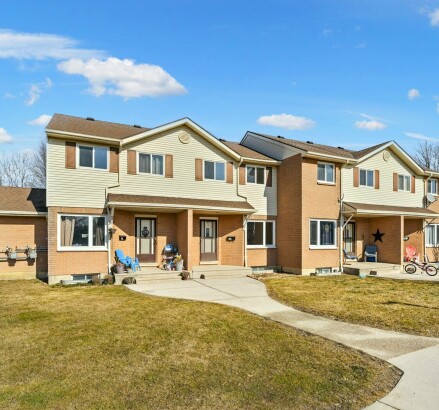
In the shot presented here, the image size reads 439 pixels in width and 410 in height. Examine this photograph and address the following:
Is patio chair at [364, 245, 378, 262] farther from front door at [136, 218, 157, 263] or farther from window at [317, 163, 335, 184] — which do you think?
front door at [136, 218, 157, 263]

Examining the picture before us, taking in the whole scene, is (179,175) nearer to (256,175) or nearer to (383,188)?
(256,175)

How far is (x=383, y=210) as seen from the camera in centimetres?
1898

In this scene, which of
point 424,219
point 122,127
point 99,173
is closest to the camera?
point 99,173

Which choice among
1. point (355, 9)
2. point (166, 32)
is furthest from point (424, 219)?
point (166, 32)

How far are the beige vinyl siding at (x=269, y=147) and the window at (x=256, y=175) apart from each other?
1.24 m

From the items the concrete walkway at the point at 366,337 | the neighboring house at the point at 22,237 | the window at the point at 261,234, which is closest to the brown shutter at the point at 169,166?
the window at the point at 261,234

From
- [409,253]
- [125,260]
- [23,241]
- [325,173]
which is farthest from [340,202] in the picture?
[23,241]

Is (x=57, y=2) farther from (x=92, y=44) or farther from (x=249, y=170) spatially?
(x=249, y=170)

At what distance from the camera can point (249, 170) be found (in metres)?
18.4

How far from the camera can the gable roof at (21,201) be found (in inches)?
583

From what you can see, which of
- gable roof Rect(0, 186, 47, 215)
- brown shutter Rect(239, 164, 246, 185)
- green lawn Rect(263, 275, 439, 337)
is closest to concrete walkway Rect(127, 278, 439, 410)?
green lawn Rect(263, 275, 439, 337)

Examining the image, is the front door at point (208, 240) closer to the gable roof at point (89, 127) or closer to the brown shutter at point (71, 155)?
the gable roof at point (89, 127)

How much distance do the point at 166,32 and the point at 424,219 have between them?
1920cm

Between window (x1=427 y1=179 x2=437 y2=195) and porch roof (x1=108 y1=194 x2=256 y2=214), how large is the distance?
14.4 metres
